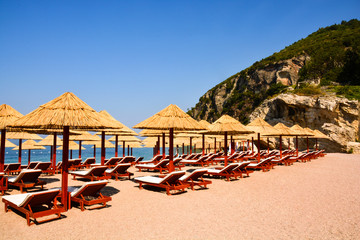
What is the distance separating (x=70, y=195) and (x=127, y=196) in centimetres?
151

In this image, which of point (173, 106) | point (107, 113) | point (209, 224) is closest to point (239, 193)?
point (209, 224)

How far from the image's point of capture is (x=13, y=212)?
5.19m

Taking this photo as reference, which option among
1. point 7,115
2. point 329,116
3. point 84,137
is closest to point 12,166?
point 7,115

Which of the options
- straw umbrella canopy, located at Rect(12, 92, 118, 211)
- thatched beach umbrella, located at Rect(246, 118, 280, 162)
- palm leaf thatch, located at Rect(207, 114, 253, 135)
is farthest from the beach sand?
thatched beach umbrella, located at Rect(246, 118, 280, 162)

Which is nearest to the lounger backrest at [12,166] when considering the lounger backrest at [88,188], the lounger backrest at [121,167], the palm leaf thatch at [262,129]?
the lounger backrest at [121,167]

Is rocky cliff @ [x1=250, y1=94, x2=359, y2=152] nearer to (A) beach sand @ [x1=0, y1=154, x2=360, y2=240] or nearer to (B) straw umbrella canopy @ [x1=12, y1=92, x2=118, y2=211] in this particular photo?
(A) beach sand @ [x1=0, y1=154, x2=360, y2=240]

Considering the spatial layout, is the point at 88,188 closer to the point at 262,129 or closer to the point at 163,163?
the point at 163,163

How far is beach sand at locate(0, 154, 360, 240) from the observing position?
13.5ft

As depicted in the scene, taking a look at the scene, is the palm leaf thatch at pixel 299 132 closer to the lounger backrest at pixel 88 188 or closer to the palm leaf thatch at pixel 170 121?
the palm leaf thatch at pixel 170 121

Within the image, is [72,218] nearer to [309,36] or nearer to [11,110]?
[11,110]

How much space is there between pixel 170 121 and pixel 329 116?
28021 millimetres

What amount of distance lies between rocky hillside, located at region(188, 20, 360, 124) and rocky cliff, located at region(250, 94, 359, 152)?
262 centimetres

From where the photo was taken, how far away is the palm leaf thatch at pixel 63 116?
551cm

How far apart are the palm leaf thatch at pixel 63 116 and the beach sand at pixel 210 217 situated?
67.1 inches
